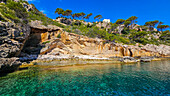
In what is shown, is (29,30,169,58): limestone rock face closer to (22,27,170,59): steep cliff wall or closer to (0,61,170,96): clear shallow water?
(22,27,170,59): steep cliff wall

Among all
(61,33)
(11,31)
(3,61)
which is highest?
(61,33)

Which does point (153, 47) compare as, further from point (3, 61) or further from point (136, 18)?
point (3, 61)

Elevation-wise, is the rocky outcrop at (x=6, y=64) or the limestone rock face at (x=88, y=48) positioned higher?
the limestone rock face at (x=88, y=48)

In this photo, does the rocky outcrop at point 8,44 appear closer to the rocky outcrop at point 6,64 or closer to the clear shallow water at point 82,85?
the rocky outcrop at point 6,64

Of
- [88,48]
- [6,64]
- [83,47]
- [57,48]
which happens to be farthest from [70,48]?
[6,64]

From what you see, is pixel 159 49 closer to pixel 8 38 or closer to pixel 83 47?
pixel 83 47

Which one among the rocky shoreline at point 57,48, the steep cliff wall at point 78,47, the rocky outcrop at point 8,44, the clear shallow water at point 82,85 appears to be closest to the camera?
the clear shallow water at point 82,85

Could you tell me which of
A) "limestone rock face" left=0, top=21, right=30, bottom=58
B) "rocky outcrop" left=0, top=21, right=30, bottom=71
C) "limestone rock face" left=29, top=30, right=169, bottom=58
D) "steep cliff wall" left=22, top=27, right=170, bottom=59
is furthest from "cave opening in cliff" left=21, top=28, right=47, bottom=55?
"rocky outcrop" left=0, top=21, right=30, bottom=71

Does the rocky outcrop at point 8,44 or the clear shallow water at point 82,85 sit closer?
the clear shallow water at point 82,85

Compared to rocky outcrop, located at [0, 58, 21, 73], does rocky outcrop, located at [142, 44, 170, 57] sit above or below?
above

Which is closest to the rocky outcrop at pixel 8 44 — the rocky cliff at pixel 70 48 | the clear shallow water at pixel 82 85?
the clear shallow water at pixel 82 85

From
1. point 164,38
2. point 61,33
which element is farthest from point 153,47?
point 61,33

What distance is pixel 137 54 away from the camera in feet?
128

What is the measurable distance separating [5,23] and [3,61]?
20.5ft
